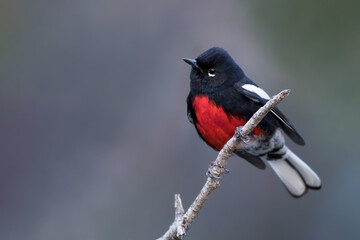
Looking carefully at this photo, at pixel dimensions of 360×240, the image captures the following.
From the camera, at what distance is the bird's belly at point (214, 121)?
3582 mm

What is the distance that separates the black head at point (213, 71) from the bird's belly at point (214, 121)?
109 millimetres

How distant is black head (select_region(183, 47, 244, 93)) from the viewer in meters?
3.71

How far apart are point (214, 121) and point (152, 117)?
1.32 meters

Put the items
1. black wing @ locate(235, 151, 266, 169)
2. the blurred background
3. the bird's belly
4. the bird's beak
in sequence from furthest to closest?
the blurred background → black wing @ locate(235, 151, 266, 169) → the bird's beak → the bird's belly

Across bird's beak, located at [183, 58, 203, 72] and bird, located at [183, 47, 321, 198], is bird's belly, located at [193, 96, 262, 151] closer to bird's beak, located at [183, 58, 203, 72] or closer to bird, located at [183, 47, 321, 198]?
bird, located at [183, 47, 321, 198]

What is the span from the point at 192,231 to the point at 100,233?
0.84 m

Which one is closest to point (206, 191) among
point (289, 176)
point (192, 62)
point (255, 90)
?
point (255, 90)

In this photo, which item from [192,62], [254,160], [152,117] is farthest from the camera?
[152,117]

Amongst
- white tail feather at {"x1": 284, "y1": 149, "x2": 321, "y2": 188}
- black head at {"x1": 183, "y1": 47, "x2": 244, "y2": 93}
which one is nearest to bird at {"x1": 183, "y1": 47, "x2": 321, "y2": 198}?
black head at {"x1": 183, "y1": 47, "x2": 244, "y2": 93}

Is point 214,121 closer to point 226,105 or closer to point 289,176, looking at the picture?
point 226,105

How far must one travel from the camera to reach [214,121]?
361 cm

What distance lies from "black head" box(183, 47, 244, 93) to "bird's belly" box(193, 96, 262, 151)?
0.11 metres

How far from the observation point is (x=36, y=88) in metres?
4.93

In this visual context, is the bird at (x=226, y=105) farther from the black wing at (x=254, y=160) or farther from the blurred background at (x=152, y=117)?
the blurred background at (x=152, y=117)
